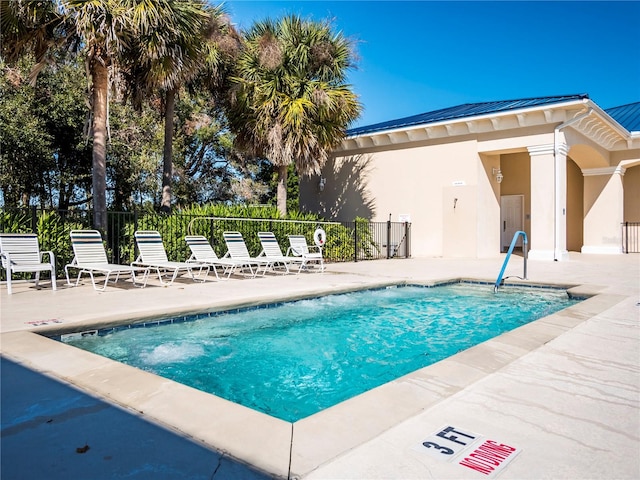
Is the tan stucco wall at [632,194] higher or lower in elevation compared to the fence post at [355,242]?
higher

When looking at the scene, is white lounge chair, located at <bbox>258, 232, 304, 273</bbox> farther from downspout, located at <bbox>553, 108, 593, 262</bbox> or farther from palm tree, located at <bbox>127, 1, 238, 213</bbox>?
downspout, located at <bbox>553, 108, 593, 262</bbox>

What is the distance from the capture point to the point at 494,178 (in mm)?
15938

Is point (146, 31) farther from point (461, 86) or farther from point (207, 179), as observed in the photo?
point (461, 86)

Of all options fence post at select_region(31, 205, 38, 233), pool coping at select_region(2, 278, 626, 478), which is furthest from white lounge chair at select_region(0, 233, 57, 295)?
pool coping at select_region(2, 278, 626, 478)

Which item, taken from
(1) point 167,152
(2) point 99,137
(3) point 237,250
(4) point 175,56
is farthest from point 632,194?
(2) point 99,137

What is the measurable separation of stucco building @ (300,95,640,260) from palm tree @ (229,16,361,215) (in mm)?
3678

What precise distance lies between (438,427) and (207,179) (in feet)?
70.0

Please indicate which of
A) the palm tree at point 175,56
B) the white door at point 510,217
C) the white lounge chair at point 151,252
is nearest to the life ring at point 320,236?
the white lounge chair at point 151,252

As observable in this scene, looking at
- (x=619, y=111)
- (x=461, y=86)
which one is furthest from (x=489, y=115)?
(x=619, y=111)

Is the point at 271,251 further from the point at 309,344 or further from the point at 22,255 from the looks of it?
the point at 309,344

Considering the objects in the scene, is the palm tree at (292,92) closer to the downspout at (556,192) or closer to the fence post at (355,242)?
the fence post at (355,242)

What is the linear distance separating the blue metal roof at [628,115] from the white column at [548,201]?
5994mm

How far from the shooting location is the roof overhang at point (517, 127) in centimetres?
1350

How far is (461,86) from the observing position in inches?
824
